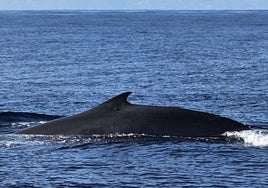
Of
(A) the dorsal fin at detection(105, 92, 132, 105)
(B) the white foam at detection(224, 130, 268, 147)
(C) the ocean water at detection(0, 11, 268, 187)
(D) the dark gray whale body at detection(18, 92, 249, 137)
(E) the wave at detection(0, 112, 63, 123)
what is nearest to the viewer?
(C) the ocean water at detection(0, 11, 268, 187)

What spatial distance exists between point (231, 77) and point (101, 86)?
673cm

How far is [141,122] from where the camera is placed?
19.0 m

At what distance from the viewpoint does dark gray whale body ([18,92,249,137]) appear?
18.7 meters

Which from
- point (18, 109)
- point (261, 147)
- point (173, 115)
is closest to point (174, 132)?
point (173, 115)

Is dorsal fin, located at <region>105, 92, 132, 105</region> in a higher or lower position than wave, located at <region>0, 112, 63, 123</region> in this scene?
higher

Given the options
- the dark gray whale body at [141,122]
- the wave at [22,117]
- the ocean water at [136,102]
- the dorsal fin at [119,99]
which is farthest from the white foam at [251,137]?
the wave at [22,117]

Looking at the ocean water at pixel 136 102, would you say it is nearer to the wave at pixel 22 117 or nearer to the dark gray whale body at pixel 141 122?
the wave at pixel 22 117

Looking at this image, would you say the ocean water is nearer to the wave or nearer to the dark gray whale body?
the wave

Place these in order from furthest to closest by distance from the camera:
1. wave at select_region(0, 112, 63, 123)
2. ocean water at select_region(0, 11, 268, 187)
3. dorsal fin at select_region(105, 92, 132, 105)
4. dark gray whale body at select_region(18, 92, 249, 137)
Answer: wave at select_region(0, 112, 63, 123) < dorsal fin at select_region(105, 92, 132, 105) < dark gray whale body at select_region(18, 92, 249, 137) < ocean water at select_region(0, 11, 268, 187)

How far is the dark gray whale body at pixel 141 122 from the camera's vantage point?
61.3 feet

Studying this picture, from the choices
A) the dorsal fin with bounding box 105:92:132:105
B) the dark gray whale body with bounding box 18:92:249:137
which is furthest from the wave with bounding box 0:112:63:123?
the dorsal fin with bounding box 105:92:132:105

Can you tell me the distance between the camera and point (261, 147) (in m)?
18.0

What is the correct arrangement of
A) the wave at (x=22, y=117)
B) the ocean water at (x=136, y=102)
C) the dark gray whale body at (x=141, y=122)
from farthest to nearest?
the wave at (x=22, y=117), the dark gray whale body at (x=141, y=122), the ocean water at (x=136, y=102)

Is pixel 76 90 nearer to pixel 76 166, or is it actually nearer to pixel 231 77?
pixel 231 77
